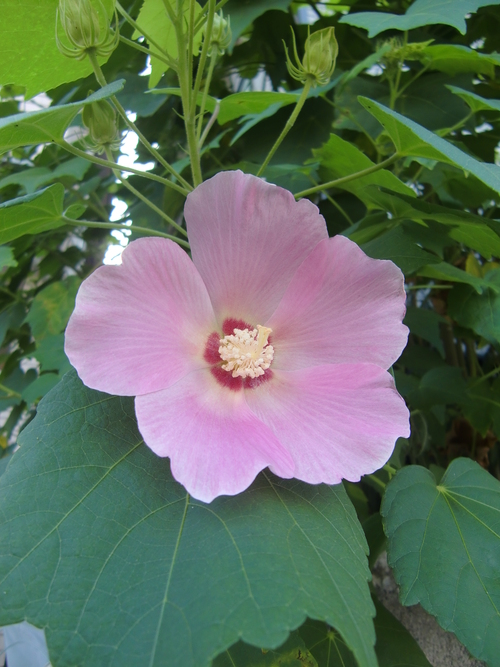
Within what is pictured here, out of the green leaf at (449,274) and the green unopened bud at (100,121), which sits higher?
the green unopened bud at (100,121)

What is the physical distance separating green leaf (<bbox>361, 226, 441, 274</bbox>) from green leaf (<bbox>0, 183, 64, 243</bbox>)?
1.51 ft

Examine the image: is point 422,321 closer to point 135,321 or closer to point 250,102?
point 250,102

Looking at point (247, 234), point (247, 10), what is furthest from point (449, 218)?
point (247, 10)

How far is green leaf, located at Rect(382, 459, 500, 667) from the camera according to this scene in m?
0.59

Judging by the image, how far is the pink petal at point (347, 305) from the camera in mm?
602

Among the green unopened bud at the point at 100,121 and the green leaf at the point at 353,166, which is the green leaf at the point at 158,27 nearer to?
the green unopened bud at the point at 100,121

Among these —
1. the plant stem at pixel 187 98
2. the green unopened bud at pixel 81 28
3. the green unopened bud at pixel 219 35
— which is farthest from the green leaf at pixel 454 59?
the green unopened bud at pixel 81 28

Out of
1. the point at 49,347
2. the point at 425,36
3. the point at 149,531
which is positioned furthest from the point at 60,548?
the point at 425,36

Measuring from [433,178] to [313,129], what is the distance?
13.9 inches

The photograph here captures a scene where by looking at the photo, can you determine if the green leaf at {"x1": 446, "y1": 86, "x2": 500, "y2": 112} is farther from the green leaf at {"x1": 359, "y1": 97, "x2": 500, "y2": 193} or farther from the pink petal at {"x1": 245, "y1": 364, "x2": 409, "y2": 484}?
the pink petal at {"x1": 245, "y1": 364, "x2": 409, "y2": 484}

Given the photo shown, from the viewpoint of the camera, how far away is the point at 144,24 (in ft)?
2.84

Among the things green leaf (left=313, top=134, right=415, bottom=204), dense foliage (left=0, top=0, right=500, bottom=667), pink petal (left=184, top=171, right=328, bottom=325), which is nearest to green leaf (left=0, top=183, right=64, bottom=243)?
dense foliage (left=0, top=0, right=500, bottom=667)

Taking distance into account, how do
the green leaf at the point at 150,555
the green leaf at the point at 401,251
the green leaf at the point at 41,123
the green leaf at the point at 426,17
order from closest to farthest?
the green leaf at the point at 150,555 → the green leaf at the point at 41,123 → the green leaf at the point at 401,251 → the green leaf at the point at 426,17

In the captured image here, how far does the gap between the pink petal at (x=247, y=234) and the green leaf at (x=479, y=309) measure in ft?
1.57
